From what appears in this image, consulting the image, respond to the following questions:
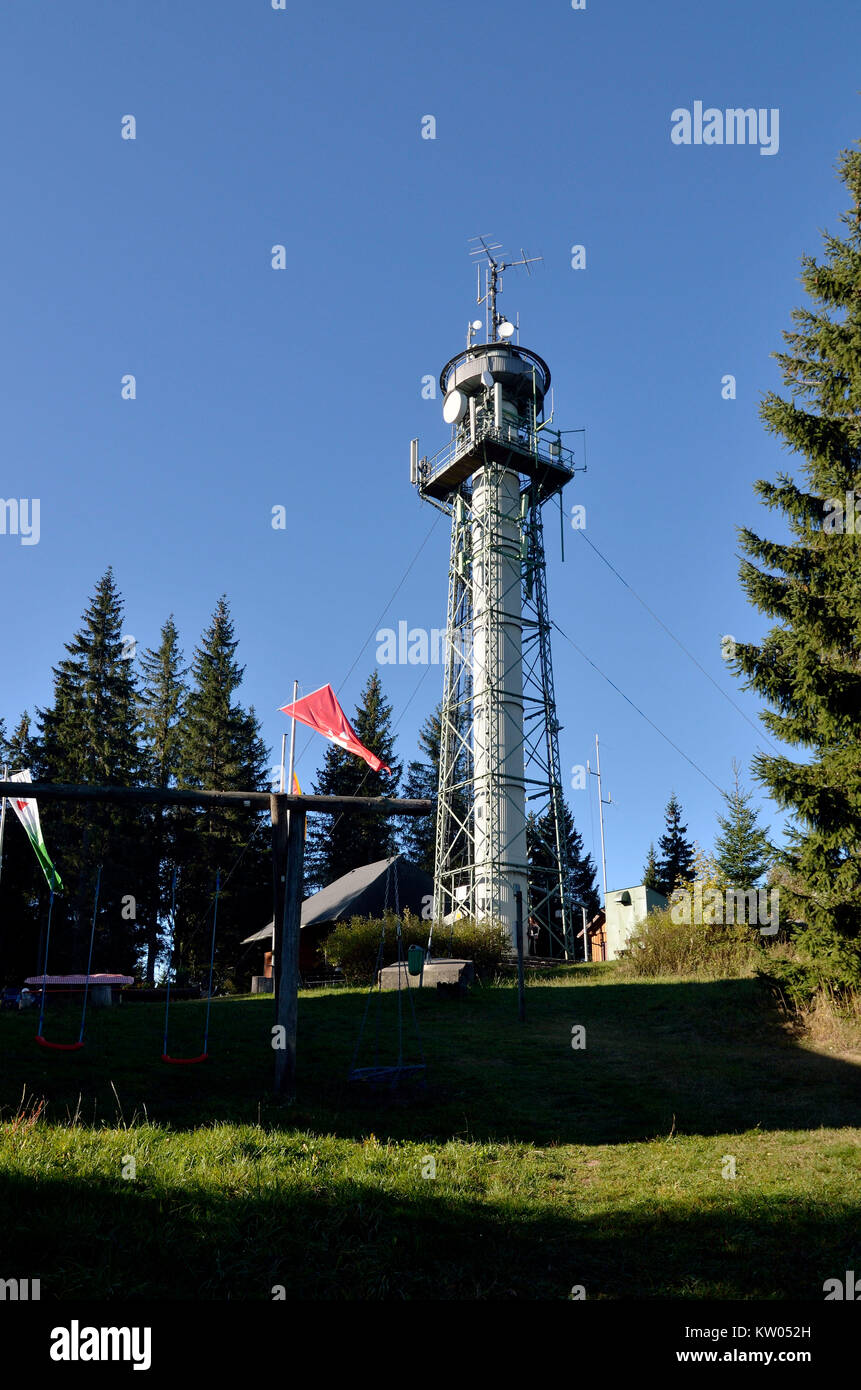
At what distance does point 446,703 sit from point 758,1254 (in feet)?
91.0

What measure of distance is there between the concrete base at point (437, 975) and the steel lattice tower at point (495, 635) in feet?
21.1

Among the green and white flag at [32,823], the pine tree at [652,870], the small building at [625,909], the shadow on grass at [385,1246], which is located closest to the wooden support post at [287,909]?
the green and white flag at [32,823]

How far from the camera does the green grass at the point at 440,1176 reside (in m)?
5.57

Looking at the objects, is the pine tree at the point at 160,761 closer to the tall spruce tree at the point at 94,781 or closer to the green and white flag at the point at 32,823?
the tall spruce tree at the point at 94,781

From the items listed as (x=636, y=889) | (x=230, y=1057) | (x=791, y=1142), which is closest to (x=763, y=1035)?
Answer: (x=791, y=1142)

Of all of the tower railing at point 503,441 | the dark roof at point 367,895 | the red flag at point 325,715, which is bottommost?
the dark roof at point 367,895

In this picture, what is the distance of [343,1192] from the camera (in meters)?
6.69

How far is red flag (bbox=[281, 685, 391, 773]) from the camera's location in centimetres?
1275

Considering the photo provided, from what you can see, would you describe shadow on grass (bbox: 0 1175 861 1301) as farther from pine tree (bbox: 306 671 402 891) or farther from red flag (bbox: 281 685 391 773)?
pine tree (bbox: 306 671 402 891)

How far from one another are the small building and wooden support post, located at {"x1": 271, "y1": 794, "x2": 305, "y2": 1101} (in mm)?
21900

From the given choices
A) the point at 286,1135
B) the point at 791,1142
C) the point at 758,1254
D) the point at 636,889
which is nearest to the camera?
the point at 758,1254

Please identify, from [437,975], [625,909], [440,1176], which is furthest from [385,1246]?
[625,909]

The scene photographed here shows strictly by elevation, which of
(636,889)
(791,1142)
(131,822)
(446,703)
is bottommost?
(791,1142)
